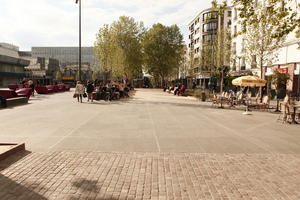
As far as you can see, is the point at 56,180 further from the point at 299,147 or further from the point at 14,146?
the point at 299,147

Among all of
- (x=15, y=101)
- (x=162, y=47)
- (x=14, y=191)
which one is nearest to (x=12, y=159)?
(x=14, y=191)

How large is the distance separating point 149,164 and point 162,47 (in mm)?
52175

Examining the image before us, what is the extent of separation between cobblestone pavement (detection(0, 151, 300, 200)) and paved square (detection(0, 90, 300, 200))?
1 centimetres

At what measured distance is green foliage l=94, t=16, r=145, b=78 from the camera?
39.1m

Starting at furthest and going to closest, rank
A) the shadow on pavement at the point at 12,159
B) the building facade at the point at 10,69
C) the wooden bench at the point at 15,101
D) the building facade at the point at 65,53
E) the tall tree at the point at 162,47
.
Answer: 1. the building facade at the point at 65,53
2. the building facade at the point at 10,69
3. the tall tree at the point at 162,47
4. the wooden bench at the point at 15,101
5. the shadow on pavement at the point at 12,159

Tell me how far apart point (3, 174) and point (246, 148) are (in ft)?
18.5

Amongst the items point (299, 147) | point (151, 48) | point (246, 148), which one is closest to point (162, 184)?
point (246, 148)

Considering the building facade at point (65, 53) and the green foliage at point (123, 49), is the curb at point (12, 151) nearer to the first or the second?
the green foliage at point (123, 49)

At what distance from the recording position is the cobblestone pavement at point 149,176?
3.61 m

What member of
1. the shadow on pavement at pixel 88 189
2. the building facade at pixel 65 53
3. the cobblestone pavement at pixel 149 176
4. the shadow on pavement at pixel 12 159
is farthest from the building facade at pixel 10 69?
the shadow on pavement at pixel 88 189

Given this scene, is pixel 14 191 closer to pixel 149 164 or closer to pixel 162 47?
pixel 149 164

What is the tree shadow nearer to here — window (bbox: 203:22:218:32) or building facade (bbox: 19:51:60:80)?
window (bbox: 203:22:218:32)

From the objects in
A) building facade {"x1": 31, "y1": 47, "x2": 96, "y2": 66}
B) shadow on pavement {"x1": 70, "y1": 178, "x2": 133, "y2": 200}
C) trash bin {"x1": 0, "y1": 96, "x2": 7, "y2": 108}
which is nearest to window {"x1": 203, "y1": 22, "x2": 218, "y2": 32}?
trash bin {"x1": 0, "y1": 96, "x2": 7, "y2": 108}

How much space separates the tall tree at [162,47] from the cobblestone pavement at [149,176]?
50768 mm
